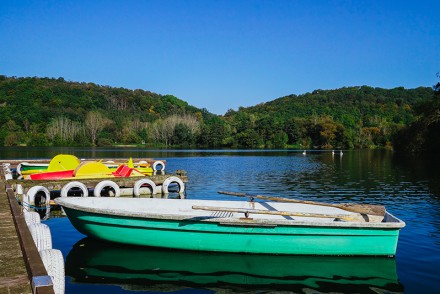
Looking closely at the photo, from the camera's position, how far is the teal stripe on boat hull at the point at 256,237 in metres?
10.3

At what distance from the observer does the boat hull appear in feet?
33.7

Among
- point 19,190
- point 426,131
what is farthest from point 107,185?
point 426,131

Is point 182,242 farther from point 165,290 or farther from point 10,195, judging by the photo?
point 10,195

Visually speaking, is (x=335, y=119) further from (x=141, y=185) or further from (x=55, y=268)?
(x=55, y=268)

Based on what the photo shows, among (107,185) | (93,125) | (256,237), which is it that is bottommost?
(256,237)

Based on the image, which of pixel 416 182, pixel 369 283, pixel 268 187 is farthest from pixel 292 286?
pixel 416 182

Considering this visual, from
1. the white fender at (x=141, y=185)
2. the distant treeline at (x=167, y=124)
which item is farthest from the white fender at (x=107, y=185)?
the distant treeline at (x=167, y=124)

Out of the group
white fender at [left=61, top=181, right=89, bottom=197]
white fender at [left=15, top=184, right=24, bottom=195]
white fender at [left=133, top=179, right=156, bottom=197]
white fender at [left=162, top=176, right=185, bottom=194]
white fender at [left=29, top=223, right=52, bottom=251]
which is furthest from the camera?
white fender at [left=162, top=176, right=185, bottom=194]

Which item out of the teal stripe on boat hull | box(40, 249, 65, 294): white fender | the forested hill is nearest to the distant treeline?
the forested hill

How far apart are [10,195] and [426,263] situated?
13438mm

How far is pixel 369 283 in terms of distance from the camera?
9.25 m

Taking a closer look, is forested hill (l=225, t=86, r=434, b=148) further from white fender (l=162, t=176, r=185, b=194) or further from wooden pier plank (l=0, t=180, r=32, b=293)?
wooden pier plank (l=0, t=180, r=32, b=293)

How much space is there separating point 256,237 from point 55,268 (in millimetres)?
5678

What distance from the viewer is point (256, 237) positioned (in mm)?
10477
